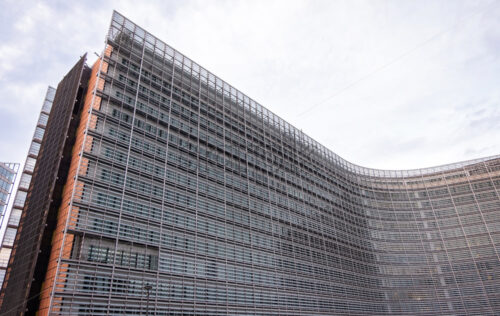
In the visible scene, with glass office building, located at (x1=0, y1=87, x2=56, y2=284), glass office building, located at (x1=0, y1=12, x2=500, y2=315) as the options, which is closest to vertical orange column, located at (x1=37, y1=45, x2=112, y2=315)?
glass office building, located at (x1=0, y1=12, x2=500, y2=315)

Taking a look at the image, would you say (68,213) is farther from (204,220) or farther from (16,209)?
(16,209)

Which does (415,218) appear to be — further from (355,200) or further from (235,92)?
(235,92)

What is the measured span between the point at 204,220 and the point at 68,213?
16014mm

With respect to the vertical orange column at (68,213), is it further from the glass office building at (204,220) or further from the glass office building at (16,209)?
the glass office building at (16,209)

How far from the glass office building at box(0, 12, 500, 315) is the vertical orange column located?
7.7 inches

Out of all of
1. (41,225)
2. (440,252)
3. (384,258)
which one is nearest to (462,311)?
(440,252)

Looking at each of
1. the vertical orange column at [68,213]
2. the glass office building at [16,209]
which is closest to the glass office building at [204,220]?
the vertical orange column at [68,213]

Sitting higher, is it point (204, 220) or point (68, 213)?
point (204, 220)

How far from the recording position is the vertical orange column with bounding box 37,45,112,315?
28.3m

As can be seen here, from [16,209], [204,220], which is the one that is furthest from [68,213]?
[16,209]

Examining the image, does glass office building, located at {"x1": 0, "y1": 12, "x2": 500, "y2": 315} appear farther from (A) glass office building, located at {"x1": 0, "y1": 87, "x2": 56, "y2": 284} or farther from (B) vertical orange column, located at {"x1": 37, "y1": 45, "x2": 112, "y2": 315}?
(A) glass office building, located at {"x1": 0, "y1": 87, "x2": 56, "y2": 284}

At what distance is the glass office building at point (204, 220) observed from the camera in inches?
1266

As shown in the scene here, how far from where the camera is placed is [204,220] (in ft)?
138

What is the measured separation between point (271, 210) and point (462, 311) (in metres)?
48.6
